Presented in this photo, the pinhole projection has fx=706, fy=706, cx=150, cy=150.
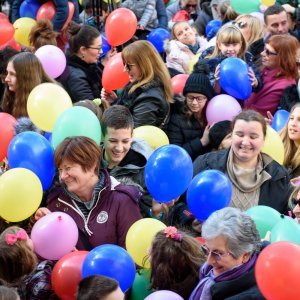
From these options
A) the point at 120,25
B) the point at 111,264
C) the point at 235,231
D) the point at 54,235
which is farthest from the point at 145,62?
the point at 235,231

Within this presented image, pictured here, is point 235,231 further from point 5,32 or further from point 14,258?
point 5,32

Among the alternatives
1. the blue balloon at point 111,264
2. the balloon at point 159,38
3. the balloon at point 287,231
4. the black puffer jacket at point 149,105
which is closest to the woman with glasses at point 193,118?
the black puffer jacket at point 149,105

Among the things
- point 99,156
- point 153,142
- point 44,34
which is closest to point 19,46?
point 44,34

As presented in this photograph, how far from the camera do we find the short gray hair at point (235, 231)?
8.89ft

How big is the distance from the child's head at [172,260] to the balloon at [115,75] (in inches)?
91.8

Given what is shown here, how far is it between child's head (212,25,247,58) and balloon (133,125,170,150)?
4.32 ft

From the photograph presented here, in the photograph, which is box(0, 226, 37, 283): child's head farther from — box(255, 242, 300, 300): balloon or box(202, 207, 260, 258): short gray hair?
box(255, 242, 300, 300): balloon

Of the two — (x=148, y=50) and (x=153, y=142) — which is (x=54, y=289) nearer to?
(x=153, y=142)

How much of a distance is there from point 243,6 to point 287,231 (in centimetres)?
455

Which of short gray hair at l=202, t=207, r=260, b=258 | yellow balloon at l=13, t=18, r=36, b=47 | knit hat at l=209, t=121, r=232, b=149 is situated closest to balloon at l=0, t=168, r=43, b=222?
short gray hair at l=202, t=207, r=260, b=258

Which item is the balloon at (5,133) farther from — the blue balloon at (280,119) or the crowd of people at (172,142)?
the blue balloon at (280,119)

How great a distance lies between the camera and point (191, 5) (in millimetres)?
8531

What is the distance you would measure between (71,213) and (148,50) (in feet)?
5.33

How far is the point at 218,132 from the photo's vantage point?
4.66 m
